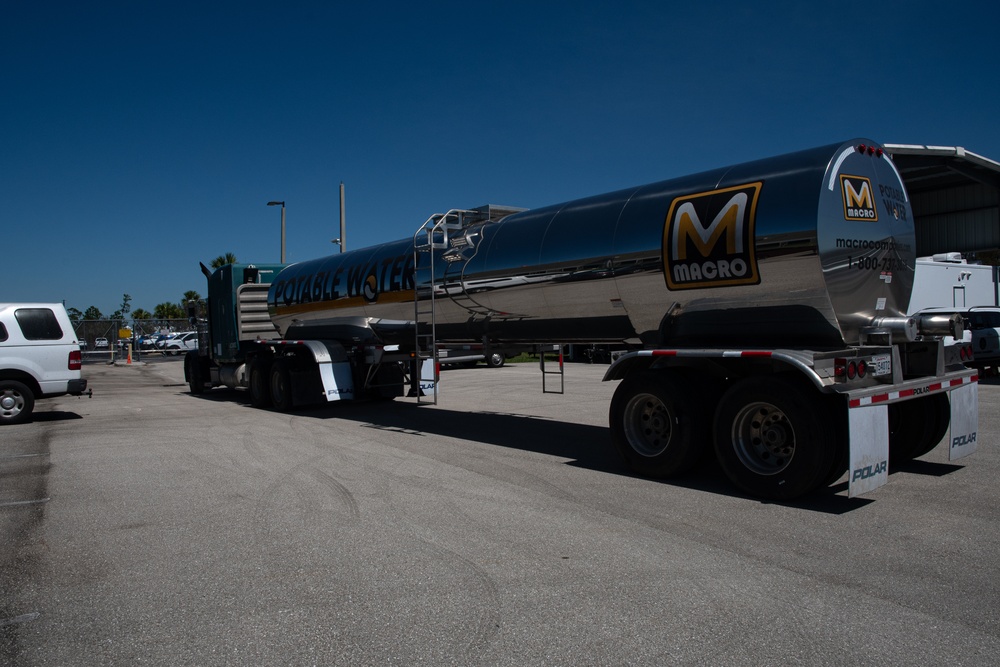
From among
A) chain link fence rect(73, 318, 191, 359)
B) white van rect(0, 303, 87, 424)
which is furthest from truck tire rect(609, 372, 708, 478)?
chain link fence rect(73, 318, 191, 359)

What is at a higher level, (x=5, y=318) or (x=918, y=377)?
(x=5, y=318)

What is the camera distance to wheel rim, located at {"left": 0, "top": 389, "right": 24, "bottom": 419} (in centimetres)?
1269

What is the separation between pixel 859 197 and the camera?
7.10 m

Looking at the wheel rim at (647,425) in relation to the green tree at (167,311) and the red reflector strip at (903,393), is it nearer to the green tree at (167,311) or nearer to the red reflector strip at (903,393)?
the red reflector strip at (903,393)

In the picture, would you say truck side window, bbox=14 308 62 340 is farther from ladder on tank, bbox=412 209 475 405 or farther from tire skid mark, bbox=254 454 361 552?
tire skid mark, bbox=254 454 361 552

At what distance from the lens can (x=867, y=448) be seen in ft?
20.1

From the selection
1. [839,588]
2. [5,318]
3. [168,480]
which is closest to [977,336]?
[839,588]

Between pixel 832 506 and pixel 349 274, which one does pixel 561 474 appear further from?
pixel 349 274

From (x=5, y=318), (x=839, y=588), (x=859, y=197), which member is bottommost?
(x=839, y=588)

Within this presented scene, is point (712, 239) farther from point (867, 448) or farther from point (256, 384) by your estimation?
point (256, 384)

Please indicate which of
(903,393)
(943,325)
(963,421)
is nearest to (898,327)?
(943,325)

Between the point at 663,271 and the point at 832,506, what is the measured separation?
2.86 metres

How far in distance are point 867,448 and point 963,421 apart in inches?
82.0

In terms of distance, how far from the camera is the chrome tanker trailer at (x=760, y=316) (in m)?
6.42
